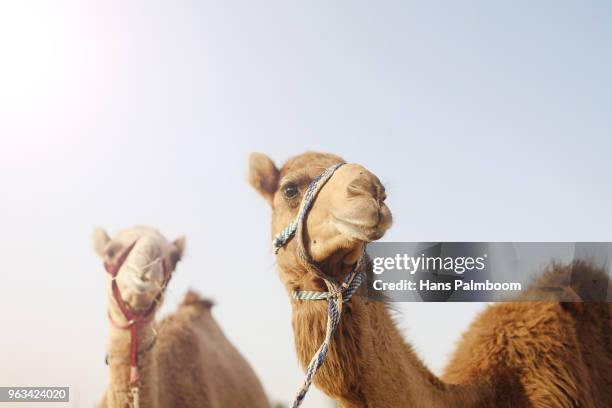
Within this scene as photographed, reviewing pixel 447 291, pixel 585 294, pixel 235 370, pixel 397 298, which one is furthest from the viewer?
pixel 235 370

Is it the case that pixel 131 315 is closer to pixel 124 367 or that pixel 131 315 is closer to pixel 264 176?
pixel 124 367

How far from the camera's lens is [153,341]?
3918 millimetres

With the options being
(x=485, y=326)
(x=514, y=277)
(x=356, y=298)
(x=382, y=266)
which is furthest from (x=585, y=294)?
(x=356, y=298)

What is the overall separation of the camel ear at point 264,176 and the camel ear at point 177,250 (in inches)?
65.4

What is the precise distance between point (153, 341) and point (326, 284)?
6.31 feet

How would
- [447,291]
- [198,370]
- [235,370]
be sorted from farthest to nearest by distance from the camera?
[235,370] → [198,370] → [447,291]

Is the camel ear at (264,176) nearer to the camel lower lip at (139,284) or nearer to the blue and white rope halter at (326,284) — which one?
the blue and white rope halter at (326,284)

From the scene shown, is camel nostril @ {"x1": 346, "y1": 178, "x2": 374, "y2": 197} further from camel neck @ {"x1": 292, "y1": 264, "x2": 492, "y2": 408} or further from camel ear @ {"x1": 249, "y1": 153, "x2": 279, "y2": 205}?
camel ear @ {"x1": 249, "y1": 153, "x2": 279, "y2": 205}

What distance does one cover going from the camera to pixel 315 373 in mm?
2291

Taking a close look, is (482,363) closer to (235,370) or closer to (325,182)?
(325,182)

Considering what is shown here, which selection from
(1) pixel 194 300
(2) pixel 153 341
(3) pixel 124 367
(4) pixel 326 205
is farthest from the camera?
(1) pixel 194 300

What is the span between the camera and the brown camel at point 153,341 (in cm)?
383

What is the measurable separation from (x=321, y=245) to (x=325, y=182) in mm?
239

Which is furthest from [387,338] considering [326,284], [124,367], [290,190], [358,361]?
[124,367]
